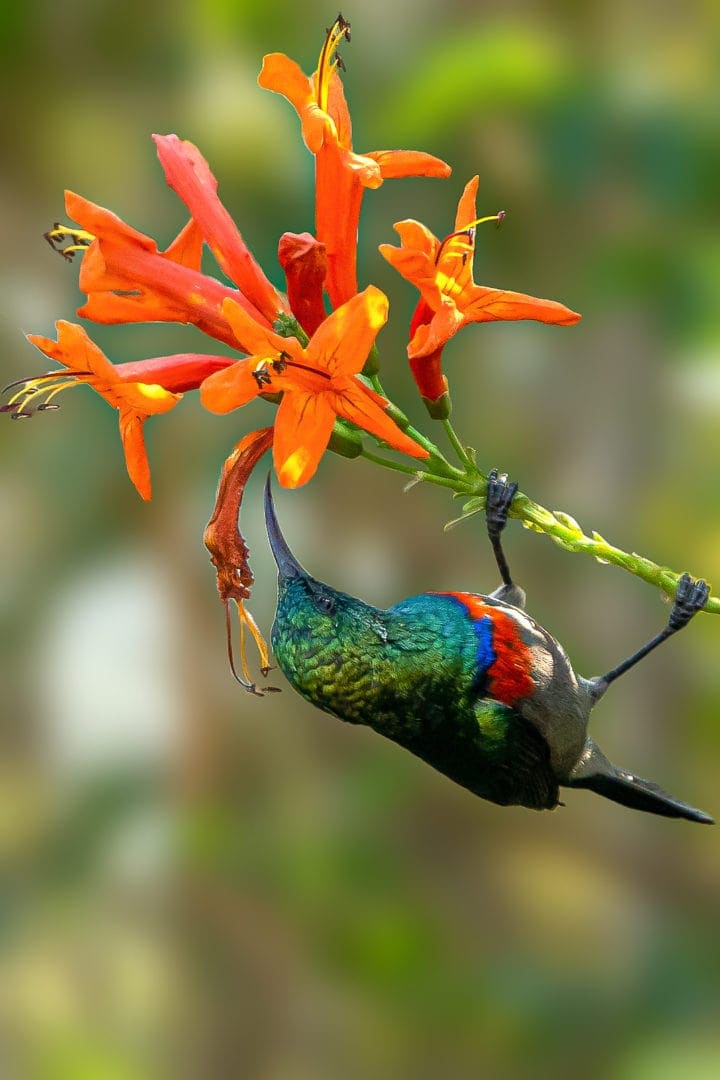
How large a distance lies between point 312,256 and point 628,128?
1962mm

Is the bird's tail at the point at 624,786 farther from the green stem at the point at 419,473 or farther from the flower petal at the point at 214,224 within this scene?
the flower petal at the point at 214,224

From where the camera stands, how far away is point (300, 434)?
1.19 m

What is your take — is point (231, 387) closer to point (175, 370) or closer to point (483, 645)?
point (175, 370)

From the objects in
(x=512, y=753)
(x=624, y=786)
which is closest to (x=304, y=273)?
(x=512, y=753)

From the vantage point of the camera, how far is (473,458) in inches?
53.6

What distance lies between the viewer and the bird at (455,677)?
150 cm

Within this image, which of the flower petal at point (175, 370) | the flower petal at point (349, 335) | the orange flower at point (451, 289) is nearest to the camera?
the flower petal at point (349, 335)

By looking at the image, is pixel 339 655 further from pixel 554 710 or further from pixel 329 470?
pixel 329 470

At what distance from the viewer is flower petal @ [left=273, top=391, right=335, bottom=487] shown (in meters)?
1.15

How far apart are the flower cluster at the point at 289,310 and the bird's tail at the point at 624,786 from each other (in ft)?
1.68

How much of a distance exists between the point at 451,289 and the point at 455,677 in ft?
1.64

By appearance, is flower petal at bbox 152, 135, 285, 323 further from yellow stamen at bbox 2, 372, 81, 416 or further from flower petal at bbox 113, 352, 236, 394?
A: yellow stamen at bbox 2, 372, 81, 416

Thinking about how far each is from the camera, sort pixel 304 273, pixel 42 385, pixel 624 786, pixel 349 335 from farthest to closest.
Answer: pixel 624 786 < pixel 42 385 < pixel 304 273 < pixel 349 335

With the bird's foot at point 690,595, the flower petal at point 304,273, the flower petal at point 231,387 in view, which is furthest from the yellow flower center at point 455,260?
the bird's foot at point 690,595
